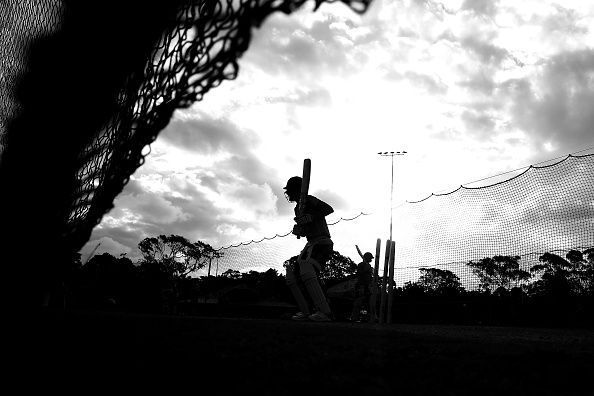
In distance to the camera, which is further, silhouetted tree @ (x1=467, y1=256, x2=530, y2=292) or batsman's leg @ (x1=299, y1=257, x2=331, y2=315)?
silhouetted tree @ (x1=467, y1=256, x2=530, y2=292)

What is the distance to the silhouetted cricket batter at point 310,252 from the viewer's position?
23.5 feet

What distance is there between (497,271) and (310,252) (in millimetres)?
6527

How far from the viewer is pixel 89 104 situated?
2.69 metres

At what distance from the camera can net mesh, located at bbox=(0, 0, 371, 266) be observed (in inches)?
93.9

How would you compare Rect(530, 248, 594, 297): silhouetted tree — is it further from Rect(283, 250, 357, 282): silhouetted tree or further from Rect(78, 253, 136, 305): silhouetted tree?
Rect(283, 250, 357, 282): silhouetted tree

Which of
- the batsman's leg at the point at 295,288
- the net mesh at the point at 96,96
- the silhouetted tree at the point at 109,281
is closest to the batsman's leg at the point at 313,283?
the batsman's leg at the point at 295,288

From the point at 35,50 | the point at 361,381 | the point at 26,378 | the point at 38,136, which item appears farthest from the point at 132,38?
the point at 361,381

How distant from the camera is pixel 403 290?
15.7 meters

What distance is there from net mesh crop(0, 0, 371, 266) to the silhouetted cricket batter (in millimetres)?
4359

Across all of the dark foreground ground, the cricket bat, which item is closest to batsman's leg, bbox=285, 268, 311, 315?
the cricket bat

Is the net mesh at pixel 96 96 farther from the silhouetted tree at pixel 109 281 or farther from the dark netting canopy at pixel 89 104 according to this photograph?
the silhouetted tree at pixel 109 281

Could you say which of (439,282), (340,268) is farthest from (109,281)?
(340,268)

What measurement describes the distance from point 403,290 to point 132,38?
14.4 metres

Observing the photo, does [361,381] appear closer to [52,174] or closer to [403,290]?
[52,174]
